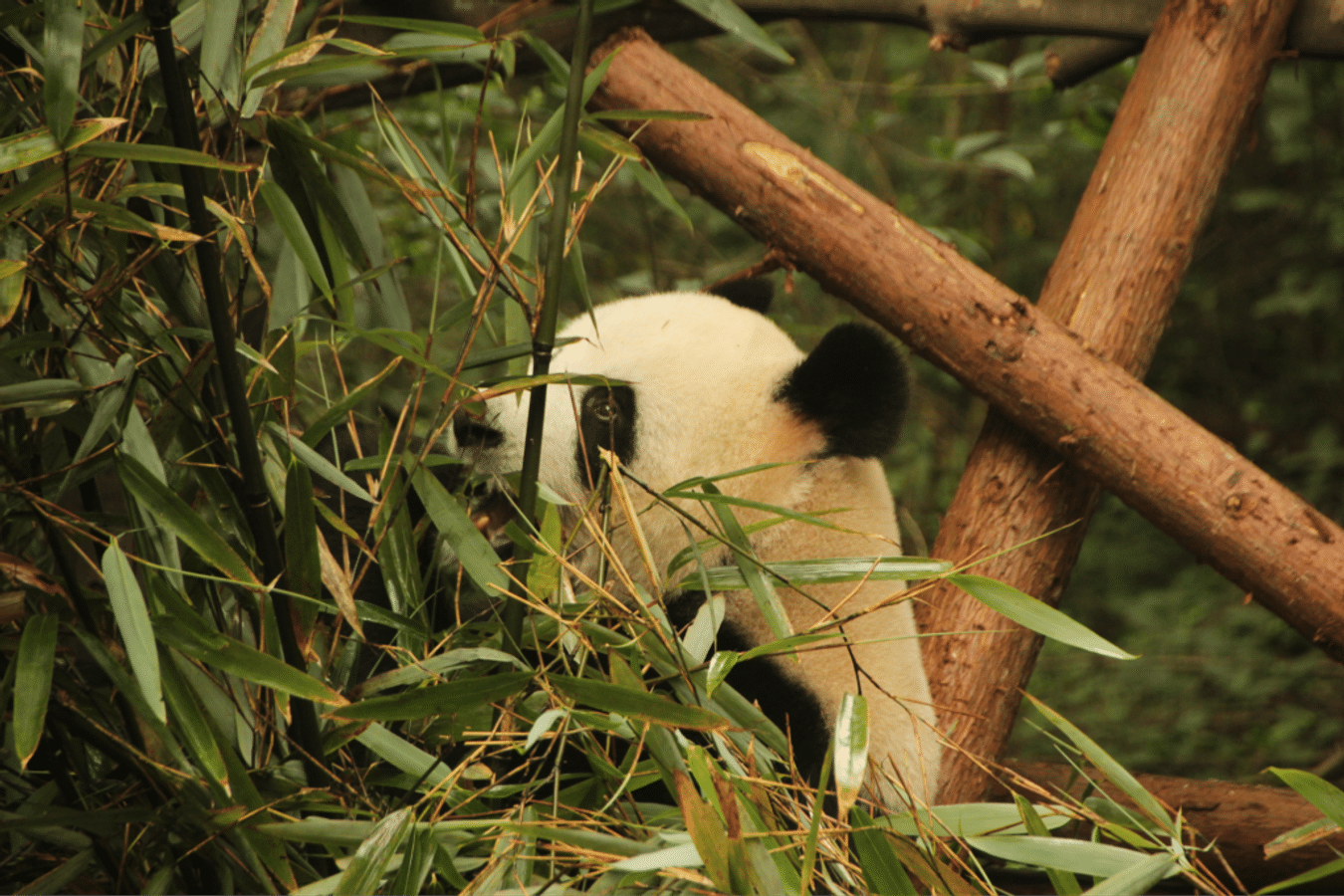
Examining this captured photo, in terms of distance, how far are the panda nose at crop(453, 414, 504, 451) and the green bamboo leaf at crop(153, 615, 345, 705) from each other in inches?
16.6

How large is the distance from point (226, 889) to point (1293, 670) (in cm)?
337

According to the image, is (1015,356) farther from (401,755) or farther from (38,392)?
(38,392)

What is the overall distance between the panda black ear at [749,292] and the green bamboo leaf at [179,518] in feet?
2.87

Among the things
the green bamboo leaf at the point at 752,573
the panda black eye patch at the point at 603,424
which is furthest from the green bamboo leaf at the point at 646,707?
the panda black eye patch at the point at 603,424

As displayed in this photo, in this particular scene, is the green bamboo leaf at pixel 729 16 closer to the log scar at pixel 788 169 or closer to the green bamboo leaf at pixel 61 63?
the log scar at pixel 788 169

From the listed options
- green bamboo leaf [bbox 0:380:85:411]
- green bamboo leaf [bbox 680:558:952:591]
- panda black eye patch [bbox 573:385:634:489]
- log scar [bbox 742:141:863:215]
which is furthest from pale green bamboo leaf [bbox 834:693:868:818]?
log scar [bbox 742:141:863:215]

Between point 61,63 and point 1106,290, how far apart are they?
141cm

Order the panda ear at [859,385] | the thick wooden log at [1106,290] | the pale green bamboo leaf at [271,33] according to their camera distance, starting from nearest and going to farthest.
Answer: the pale green bamboo leaf at [271,33] → the panda ear at [859,385] → the thick wooden log at [1106,290]

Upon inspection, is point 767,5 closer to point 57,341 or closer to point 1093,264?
point 1093,264

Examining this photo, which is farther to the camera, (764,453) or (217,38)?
(764,453)

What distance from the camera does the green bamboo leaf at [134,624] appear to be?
0.74 metres

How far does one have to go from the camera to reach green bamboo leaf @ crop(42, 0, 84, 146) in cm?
75

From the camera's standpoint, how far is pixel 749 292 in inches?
61.2

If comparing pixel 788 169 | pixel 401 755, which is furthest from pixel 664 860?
pixel 788 169
